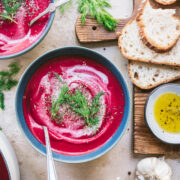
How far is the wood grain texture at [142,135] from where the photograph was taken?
1.78m

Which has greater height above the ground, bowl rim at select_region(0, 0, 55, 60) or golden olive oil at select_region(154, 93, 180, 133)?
bowl rim at select_region(0, 0, 55, 60)

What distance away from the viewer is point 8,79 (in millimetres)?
1753

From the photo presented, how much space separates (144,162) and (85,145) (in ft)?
1.36

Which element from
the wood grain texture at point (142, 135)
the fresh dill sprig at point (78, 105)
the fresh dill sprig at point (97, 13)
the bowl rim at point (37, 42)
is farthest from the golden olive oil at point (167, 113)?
the bowl rim at point (37, 42)

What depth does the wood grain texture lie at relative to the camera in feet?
5.85

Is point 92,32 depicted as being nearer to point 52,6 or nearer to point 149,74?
point 52,6

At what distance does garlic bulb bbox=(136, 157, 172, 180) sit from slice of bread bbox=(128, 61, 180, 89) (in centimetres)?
46

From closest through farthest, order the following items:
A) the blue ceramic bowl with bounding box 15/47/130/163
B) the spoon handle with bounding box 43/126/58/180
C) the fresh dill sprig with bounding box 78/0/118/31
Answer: the spoon handle with bounding box 43/126/58/180 → the blue ceramic bowl with bounding box 15/47/130/163 → the fresh dill sprig with bounding box 78/0/118/31

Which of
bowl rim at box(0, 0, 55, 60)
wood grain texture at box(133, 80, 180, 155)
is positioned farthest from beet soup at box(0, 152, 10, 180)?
wood grain texture at box(133, 80, 180, 155)

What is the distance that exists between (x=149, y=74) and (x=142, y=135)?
0.38 m

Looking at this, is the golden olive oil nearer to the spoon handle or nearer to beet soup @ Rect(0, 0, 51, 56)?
the spoon handle

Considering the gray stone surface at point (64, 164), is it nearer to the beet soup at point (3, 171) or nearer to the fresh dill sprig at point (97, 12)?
the fresh dill sprig at point (97, 12)

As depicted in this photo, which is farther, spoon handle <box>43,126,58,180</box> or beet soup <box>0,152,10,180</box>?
beet soup <box>0,152,10,180</box>

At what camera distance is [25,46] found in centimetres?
164
